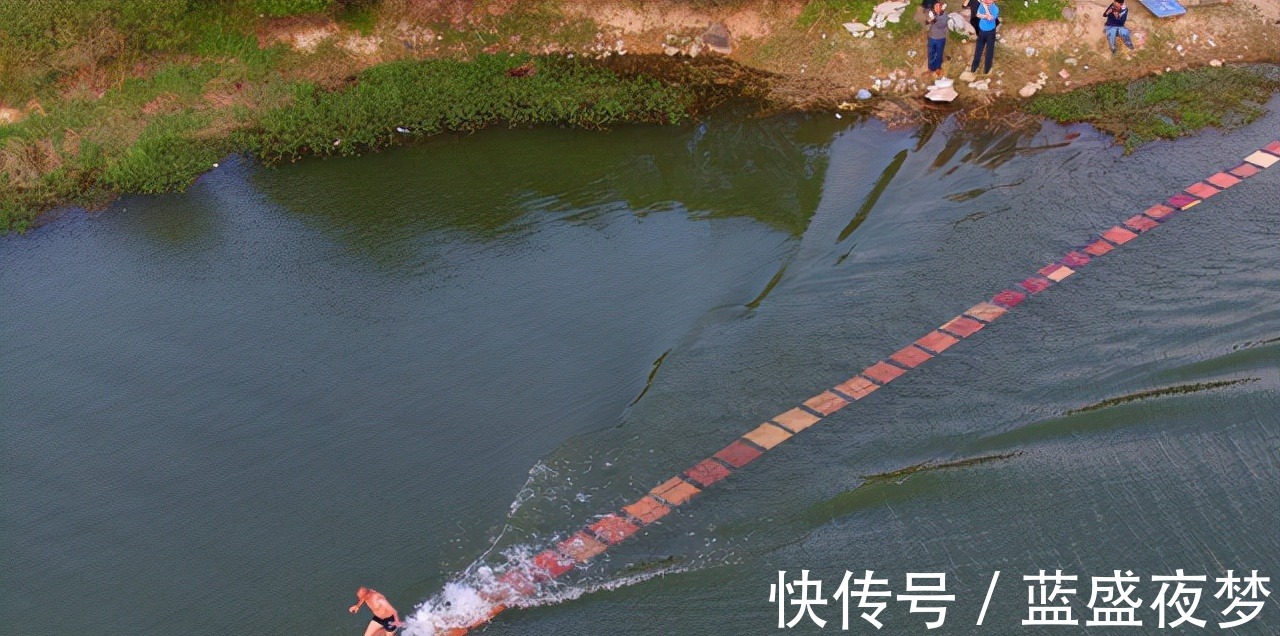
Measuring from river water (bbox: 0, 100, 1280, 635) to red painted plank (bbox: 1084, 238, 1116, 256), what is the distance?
11.3 inches

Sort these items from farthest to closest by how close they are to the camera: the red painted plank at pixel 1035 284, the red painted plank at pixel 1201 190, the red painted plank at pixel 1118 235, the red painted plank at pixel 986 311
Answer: the red painted plank at pixel 1201 190
the red painted plank at pixel 1118 235
the red painted plank at pixel 1035 284
the red painted plank at pixel 986 311

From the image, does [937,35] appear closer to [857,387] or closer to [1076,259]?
[1076,259]

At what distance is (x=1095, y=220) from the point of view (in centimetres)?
1500

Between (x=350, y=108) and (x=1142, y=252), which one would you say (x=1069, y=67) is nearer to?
(x=1142, y=252)

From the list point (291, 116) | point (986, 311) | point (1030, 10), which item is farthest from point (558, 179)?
point (1030, 10)

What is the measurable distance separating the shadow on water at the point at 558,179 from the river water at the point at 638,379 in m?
0.07

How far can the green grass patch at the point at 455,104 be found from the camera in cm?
1841

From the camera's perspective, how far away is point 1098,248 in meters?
14.5

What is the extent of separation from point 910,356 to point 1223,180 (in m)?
6.28

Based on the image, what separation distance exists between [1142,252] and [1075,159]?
258 centimetres

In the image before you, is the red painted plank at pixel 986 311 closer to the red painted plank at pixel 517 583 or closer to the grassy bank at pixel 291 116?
the red painted plank at pixel 517 583

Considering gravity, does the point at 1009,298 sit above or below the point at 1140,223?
below

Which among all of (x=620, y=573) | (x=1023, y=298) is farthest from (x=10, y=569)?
(x=1023, y=298)

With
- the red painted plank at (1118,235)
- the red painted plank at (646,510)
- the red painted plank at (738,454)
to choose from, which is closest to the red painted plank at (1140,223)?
the red painted plank at (1118,235)
